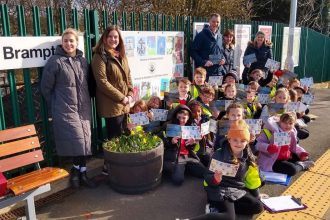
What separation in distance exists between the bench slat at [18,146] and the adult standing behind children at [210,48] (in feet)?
12.3

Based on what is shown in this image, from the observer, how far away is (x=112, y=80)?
15.3ft

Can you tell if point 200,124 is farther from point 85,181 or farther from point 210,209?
point 85,181

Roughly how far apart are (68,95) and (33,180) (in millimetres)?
1101

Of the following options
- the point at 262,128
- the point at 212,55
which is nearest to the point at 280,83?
the point at 212,55

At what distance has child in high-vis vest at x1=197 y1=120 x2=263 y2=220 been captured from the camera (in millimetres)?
3656

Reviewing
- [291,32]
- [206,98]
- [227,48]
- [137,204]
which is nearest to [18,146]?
[137,204]

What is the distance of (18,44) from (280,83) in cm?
529

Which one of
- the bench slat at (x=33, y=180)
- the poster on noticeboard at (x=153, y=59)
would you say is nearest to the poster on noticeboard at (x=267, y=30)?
the poster on noticeboard at (x=153, y=59)

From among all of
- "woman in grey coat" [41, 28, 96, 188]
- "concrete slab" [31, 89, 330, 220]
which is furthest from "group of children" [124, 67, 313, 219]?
"woman in grey coat" [41, 28, 96, 188]

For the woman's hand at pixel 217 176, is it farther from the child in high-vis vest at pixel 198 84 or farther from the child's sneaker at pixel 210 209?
the child in high-vis vest at pixel 198 84

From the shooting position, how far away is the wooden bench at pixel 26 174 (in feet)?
10.7

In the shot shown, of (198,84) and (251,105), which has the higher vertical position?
(198,84)

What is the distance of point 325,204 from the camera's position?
13.5 ft

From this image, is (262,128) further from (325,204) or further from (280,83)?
(280,83)
